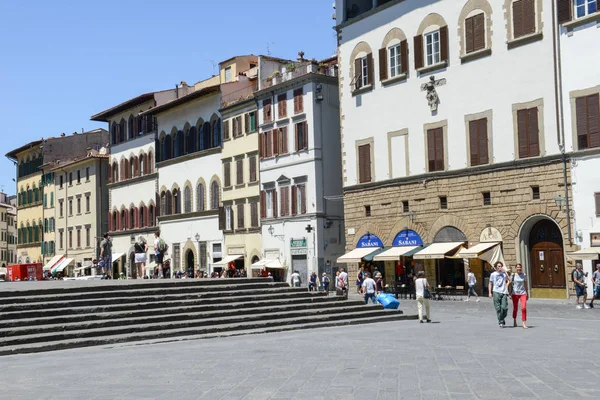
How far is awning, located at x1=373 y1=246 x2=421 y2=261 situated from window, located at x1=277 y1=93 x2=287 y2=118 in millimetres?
12738

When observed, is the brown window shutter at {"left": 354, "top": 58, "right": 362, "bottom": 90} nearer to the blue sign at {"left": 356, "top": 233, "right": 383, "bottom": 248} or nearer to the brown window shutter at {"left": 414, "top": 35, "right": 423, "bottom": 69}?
the brown window shutter at {"left": 414, "top": 35, "right": 423, "bottom": 69}

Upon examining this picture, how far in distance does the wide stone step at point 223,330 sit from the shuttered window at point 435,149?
14402 mm

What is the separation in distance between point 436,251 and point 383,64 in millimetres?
9972

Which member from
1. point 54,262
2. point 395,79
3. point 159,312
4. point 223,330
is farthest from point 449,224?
point 54,262

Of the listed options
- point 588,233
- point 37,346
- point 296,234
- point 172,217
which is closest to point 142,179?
point 172,217

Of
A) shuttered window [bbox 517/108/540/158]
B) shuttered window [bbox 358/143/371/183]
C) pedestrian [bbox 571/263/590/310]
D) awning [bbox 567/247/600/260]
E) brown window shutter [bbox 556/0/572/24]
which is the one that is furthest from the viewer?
shuttered window [bbox 358/143/371/183]

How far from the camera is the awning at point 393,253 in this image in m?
39.3

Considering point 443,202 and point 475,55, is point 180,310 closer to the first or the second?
point 443,202

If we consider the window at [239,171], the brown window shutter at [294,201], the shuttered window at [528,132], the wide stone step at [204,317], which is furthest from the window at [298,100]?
the wide stone step at [204,317]

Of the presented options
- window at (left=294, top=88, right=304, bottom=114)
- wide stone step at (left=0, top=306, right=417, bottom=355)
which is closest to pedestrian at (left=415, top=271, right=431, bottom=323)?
wide stone step at (left=0, top=306, right=417, bottom=355)

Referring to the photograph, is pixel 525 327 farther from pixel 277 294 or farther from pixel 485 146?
pixel 485 146

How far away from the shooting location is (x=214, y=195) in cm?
5672

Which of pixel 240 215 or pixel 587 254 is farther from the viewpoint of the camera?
pixel 240 215

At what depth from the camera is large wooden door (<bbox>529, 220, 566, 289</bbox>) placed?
3347cm
